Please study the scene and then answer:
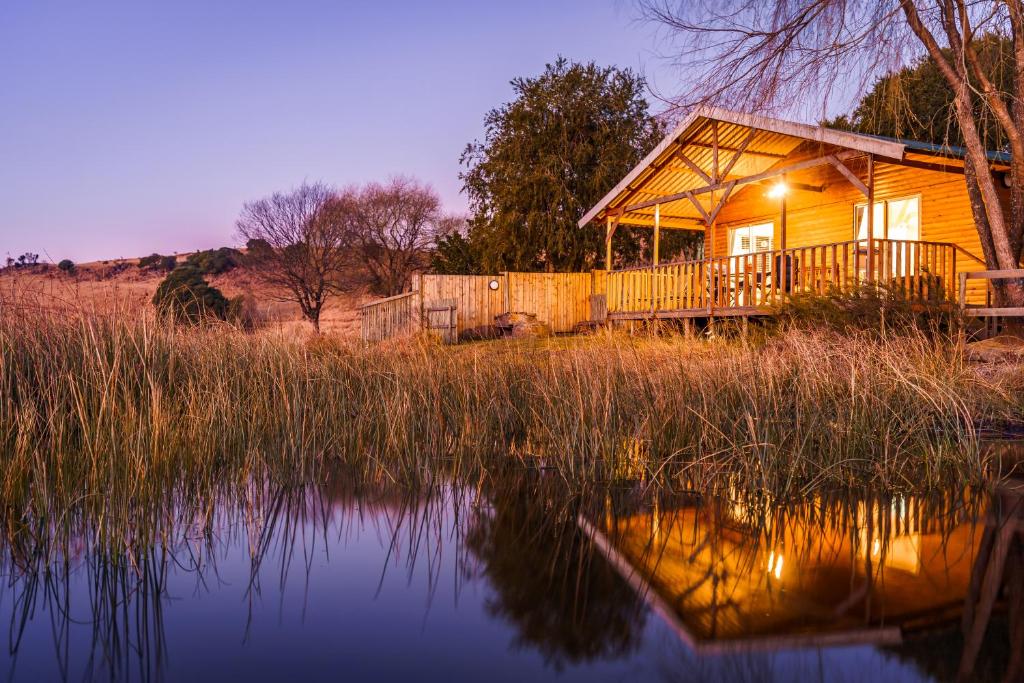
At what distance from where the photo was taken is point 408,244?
40.7 metres

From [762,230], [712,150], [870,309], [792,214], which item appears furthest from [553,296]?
[870,309]

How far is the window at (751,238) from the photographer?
2016 cm

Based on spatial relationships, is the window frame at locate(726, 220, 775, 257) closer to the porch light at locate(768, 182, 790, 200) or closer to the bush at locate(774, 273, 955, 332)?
the porch light at locate(768, 182, 790, 200)

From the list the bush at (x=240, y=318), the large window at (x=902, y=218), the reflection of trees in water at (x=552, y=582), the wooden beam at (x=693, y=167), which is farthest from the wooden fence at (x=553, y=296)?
the reflection of trees in water at (x=552, y=582)

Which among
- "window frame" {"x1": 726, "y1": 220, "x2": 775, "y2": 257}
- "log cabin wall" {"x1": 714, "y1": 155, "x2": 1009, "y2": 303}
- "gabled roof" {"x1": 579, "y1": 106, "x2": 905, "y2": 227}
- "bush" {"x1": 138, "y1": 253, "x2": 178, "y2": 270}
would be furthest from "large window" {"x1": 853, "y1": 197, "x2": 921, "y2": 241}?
"bush" {"x1": 138, "y1": 253, "x2": 178, "y2": 270}

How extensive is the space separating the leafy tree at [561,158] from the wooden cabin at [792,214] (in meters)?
5.91

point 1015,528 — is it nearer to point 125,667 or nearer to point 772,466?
point 772,466

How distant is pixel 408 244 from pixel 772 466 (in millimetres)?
37107

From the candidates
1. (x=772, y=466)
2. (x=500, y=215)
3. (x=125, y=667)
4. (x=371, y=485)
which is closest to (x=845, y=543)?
(x=772, y=466)

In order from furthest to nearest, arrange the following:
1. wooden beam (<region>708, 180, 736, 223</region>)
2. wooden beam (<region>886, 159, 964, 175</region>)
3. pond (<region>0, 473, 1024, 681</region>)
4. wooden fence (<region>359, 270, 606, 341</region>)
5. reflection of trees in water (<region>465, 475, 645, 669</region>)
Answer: wooden fence (<region>359, 270, 606, 341</region>) → wooden beam (<region>708, 180, 736, 223</region>) → wooden beam (<region>886, 159, 964, 175</region>) → reflection of trees in water (<region>465, 475, 645, 669</region>) → pond (<region>0, 473, 1024, 681</region>)

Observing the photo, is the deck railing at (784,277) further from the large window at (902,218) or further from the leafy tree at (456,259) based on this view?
the leafy tree at (456,259)

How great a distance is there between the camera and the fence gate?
73.1ft

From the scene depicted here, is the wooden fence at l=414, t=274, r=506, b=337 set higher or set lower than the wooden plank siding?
lower

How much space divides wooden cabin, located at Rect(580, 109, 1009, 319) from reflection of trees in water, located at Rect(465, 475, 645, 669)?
28.5 ft
